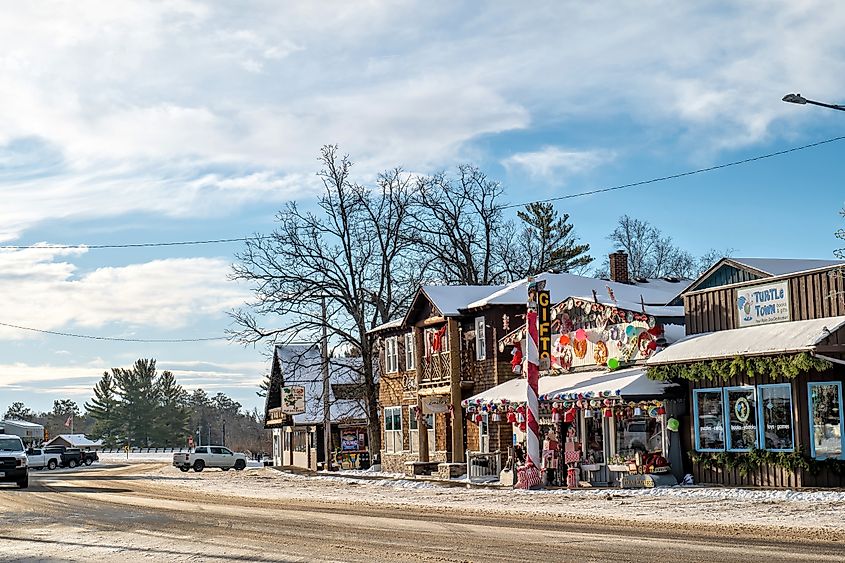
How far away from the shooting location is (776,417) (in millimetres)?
25812

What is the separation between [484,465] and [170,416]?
95.1 m

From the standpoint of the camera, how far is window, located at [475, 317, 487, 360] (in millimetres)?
40281

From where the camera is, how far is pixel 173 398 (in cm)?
12962

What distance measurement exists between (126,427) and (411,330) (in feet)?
283

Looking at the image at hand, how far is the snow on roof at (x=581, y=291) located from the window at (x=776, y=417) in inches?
373

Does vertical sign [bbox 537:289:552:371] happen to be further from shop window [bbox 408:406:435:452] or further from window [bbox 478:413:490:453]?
shop window [bbox 408:406:435:452]

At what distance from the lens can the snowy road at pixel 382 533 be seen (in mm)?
14461

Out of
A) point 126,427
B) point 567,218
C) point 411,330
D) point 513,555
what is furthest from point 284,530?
point 126,427

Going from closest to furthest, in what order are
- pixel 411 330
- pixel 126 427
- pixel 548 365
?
pixel 548 365 → pixel 411 330 → pixel 126 427

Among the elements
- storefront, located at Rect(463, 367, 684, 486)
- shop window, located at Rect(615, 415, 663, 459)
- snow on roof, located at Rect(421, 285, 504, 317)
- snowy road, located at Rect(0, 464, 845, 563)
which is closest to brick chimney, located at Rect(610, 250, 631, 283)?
snow on roof, located at Rect(421, 285, 504, 317)

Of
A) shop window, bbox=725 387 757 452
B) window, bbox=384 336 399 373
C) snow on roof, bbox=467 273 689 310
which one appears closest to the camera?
shop window, bbox=725 387 757 452

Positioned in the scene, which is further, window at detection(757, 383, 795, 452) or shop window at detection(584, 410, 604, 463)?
shop window at detection(584, 410, 604, 463)

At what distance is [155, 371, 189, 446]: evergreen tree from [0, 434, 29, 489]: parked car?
287 ft

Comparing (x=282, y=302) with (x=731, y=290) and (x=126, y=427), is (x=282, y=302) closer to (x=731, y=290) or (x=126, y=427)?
(x=731, y=290)
